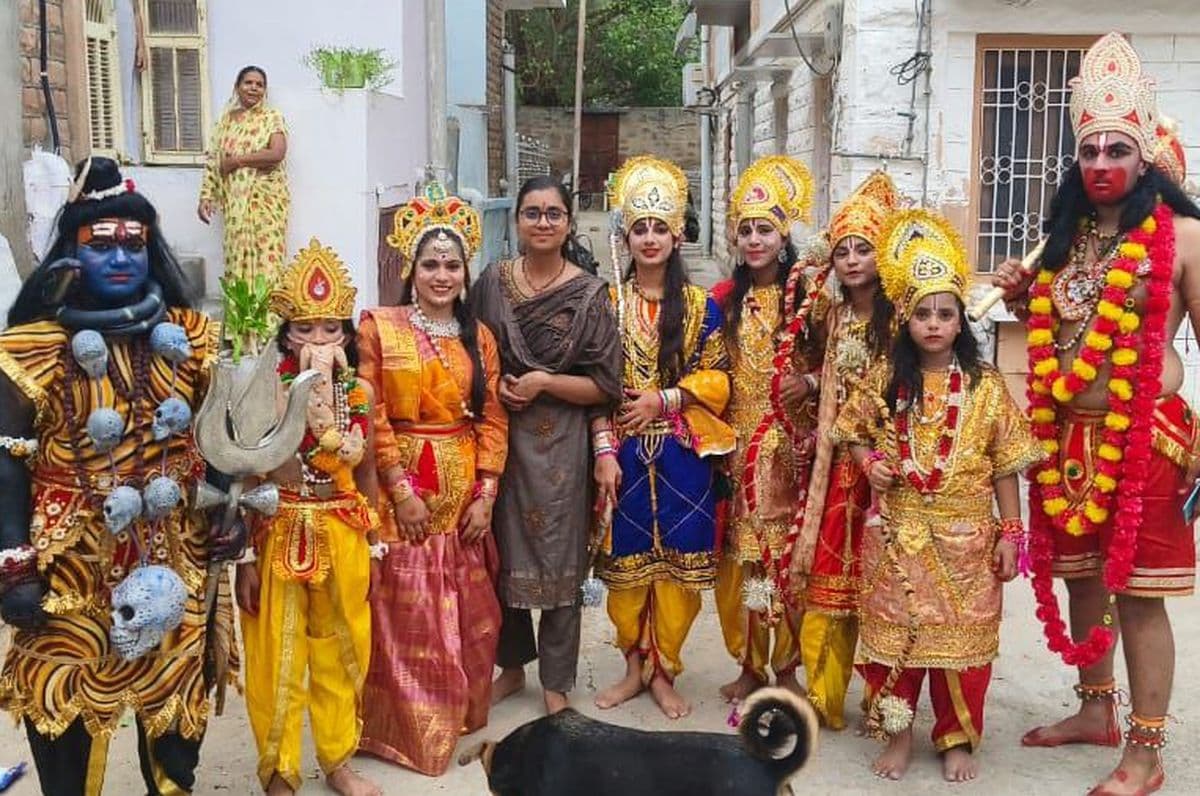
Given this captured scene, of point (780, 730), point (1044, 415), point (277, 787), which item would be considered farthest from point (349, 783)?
point (1044, 415)

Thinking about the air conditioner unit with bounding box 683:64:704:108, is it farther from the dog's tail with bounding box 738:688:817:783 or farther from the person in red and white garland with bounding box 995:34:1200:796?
the dog's tail with bounding box 738:688:817:783

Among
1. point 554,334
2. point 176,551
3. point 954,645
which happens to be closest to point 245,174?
point 554,334

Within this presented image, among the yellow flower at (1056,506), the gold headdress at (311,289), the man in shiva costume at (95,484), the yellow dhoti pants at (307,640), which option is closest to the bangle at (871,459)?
the yellow flower at (1056,506)

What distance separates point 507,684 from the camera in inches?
182

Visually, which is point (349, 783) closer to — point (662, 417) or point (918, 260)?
point (662, 417)

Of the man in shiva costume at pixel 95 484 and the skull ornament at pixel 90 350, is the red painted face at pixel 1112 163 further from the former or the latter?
the skull ornament at pixel 90 350

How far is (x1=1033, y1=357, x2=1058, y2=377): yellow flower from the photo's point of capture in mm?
3896

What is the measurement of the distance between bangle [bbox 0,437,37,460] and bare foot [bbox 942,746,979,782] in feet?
9.52

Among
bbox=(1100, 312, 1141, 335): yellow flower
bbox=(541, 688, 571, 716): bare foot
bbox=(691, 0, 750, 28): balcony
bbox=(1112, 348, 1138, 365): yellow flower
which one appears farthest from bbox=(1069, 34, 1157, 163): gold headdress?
bbox=(691, 0, 750, 28): balcony

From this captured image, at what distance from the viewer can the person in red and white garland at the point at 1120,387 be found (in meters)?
3.70

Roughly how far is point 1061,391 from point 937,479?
1.62ft

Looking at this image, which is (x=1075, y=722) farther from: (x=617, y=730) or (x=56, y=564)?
(x=56, y=564)

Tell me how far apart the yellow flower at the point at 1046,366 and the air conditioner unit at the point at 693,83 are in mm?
19431

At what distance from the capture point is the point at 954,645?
150 inches
